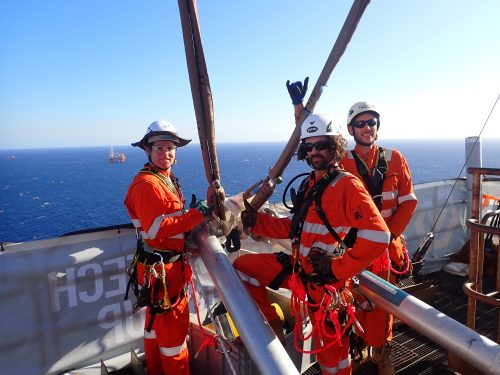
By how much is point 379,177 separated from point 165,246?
260 cm

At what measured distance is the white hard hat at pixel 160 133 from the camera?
13.2 feet

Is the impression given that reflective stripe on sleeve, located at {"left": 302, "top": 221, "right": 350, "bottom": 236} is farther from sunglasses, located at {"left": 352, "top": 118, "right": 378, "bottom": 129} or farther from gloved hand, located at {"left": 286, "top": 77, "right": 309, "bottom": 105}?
sunglasses, located at {"left": 352, "top": 118, "right": 378, "bottom": 129}

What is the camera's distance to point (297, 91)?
4285 millimetres

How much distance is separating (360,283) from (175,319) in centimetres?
192

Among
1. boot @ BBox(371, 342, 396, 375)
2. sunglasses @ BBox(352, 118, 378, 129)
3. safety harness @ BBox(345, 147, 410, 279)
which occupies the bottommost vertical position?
boot @ BBox(371, 342, 396, 375)

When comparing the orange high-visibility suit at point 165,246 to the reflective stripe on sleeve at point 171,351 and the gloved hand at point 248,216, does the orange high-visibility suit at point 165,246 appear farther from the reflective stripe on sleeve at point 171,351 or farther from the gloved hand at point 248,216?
the gloved hand at point 248,216

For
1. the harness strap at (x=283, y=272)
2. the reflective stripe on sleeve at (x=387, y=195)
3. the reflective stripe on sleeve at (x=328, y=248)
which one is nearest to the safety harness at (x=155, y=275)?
the harness strap at (x=283, y=272)

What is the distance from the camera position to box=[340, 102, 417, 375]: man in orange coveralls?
15.1 ft

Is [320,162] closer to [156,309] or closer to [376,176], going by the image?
[376,176]

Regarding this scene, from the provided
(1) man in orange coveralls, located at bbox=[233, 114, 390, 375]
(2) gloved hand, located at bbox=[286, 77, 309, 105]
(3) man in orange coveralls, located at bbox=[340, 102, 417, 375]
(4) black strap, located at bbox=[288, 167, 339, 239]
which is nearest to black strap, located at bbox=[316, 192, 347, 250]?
(1) man in orange coveralls, located at bbox=[233, 114, 390, 375]

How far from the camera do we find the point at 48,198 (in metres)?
72.6

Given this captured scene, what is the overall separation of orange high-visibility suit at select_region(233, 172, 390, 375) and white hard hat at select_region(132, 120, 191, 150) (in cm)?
126

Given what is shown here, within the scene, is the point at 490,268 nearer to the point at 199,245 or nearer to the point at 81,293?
the point at 199,245

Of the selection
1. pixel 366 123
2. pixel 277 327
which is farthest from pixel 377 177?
pixel 277 327
